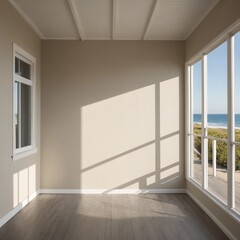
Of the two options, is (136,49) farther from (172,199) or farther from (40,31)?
(172,199)

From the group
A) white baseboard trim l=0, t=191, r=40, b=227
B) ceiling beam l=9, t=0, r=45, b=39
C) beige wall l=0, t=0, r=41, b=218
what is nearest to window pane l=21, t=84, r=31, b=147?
beige wall l=0, t=0, r=41, b=218

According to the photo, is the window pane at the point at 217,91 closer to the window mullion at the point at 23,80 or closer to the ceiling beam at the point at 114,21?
the ceiling beam at the point at 114,21

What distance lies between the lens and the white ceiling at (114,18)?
4.22m

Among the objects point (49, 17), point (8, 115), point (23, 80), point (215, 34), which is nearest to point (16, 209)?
point (8, 115)

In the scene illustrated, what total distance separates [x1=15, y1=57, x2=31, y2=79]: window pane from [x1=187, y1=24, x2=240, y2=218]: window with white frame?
9.41ft

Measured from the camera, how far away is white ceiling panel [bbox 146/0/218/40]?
421cm

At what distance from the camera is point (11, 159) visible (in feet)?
13.9

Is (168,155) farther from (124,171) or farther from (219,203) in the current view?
(219,203)

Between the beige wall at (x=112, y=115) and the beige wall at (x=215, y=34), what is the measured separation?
0.64m

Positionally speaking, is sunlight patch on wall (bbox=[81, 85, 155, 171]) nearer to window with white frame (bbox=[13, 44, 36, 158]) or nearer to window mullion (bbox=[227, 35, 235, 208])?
window with white frame (bbox=[13, 44, 36, 158])

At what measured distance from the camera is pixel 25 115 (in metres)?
5.09

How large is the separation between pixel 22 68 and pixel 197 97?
2983mm

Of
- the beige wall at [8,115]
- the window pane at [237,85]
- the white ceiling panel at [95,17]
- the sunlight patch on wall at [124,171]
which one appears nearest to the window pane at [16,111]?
the beige wall at [8,115]

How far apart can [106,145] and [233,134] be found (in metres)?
2.72
